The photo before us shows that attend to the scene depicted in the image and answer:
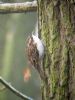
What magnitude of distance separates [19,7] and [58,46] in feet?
1.13

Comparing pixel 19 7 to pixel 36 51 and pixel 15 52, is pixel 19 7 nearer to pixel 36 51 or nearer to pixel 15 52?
pixel 36 51

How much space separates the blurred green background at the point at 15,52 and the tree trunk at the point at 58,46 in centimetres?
408

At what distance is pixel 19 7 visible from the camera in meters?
1.99

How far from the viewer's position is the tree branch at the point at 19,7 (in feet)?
6.44

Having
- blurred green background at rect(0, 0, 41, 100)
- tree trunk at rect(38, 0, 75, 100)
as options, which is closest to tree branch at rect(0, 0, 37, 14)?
tree trunk at rect(38, 0, 75, 100)

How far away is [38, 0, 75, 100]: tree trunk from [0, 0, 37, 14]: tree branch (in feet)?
0.55

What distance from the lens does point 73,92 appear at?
173cm

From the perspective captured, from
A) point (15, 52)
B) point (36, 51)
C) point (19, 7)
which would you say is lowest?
point (15, 52)

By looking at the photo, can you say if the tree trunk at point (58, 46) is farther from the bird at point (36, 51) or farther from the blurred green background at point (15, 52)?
the blurred green background at point (15, 52)

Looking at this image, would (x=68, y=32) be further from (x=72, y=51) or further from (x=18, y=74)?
(x=18, y=74)

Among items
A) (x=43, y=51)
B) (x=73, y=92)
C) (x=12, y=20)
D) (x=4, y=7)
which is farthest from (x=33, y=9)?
(x=12, y=20)

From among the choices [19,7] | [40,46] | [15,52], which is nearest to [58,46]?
[40,46]

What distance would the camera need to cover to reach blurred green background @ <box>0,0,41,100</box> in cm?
604

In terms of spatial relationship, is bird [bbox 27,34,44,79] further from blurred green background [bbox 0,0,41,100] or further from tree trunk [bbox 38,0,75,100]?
blurred green background [bbox 0,0,41,100]
